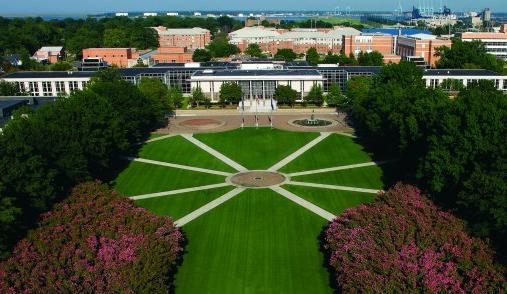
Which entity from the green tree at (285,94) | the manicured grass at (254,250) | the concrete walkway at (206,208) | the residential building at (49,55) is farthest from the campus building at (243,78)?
the residential building at (49,55)

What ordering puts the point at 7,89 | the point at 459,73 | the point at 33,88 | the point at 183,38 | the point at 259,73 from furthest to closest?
the point at 183,38 → the point at 33,88 → the point at 259,73 → the point at 459,73 → the point at 7,89

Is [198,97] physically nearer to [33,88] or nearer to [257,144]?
[257,144]

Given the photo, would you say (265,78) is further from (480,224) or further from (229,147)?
(480,224)

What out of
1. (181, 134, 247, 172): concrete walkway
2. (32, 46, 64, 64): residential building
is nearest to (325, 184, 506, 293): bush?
(181, 134, 247, 172): concrete walkway

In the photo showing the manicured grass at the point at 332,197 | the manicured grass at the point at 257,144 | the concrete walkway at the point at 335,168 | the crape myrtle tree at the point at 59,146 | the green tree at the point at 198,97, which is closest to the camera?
the crape myrtle tree at the point at 59,146

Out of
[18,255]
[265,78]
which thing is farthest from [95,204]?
[265,78]

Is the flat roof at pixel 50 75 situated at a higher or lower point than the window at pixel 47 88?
higher

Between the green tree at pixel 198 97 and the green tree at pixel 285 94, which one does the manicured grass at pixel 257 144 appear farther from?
the green tree at pixel 198 97

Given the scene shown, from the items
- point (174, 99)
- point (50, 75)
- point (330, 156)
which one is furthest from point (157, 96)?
point (50, 75)
